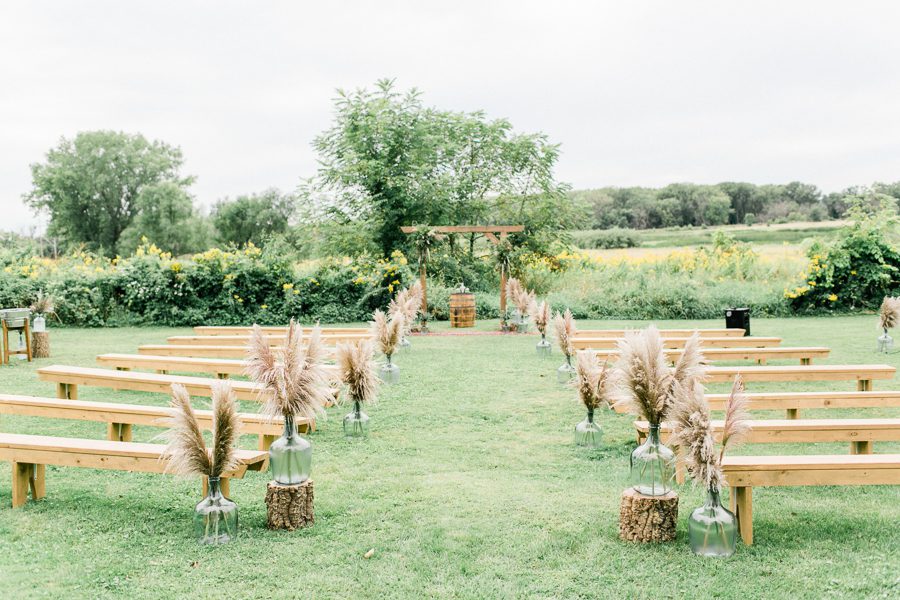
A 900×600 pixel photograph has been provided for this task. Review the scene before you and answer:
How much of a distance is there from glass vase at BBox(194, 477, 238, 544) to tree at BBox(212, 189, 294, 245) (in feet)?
155

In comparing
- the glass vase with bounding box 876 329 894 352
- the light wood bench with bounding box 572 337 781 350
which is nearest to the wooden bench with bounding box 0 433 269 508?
the light wood bench with bounding box 572 337 781 350

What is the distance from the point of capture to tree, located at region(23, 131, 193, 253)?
54.7 meters

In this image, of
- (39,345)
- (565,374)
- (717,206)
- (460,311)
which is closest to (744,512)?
(565,374)

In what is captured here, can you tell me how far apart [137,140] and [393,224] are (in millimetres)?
46269

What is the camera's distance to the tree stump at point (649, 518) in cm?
389

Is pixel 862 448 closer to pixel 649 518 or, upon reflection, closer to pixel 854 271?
pixel 649 518

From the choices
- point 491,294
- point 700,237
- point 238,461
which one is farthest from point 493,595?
point 700,237

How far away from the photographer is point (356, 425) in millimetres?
6312

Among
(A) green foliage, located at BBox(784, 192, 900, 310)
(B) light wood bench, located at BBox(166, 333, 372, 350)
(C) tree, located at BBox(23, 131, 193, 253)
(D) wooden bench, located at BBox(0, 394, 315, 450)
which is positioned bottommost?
(D) wooden bench, located at BBox(0, 394, 315, 450)

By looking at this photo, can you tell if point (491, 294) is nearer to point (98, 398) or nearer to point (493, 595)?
point (98, 398)

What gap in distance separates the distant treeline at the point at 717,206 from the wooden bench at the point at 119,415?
1386 inches

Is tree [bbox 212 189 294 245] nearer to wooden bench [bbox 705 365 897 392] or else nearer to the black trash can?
the black trash can

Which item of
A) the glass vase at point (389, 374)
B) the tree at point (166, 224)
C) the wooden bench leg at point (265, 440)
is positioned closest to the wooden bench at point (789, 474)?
the wooden bench leg at point (265, 440)

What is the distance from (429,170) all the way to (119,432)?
16.3 metres
